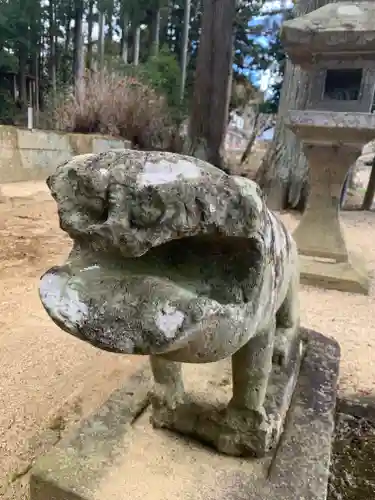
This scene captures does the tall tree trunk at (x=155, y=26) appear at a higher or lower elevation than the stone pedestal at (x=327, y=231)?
higher

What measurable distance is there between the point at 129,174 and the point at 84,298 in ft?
0.51

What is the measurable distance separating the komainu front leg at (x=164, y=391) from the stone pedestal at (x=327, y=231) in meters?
1.62

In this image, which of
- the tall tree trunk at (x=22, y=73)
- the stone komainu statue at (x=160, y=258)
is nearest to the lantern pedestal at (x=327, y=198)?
the stone komainu statue at (x=160, y=258)

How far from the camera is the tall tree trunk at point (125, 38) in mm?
8117

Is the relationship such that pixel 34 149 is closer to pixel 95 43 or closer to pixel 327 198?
pixel 327 198

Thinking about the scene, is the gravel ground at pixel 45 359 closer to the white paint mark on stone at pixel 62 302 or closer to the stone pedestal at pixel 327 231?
the stone pedestal at pixel 327 231

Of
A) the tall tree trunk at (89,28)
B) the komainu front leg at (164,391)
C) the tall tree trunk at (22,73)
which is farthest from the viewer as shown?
the tall tree trunk at (89,28)

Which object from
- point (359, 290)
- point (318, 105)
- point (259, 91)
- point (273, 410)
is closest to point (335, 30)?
point (318, 105)

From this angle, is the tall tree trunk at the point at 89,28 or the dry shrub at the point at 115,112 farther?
the tall tree trunk at the point at 89,28

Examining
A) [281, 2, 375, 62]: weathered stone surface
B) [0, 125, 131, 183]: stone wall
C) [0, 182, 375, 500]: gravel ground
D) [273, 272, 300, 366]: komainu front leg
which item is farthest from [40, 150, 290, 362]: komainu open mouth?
[0, 125, 131, 183]: stone wall

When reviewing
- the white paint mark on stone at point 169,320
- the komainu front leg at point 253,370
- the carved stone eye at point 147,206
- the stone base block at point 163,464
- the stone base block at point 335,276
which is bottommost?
the stone base block at point 335,276

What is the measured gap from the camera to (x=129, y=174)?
0.45 metres

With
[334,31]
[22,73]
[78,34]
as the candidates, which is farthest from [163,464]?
[22,73]

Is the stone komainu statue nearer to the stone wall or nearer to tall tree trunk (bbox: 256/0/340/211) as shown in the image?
the stone wall
